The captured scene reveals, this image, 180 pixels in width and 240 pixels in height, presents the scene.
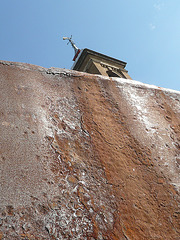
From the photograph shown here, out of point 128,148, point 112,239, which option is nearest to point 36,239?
point 112,239

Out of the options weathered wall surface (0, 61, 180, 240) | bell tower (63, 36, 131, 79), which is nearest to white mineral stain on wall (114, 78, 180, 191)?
weathered wall surface (0, 61, 180, 240)

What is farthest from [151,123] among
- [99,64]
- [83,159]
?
[99,64]

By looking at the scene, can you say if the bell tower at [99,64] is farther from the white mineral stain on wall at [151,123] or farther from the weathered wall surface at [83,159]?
the weathered wall surface at [83,159]

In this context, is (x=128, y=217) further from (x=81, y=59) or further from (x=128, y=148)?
(x=81, y=59)

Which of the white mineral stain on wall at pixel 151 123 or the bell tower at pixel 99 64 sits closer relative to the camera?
the white mineral stain on wall at pixel 151 123

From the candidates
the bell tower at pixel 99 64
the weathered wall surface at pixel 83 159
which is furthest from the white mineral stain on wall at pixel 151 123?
the bell tower at pixel 99 64

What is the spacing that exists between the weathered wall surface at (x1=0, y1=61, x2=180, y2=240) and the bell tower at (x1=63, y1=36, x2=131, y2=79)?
39.2 feet

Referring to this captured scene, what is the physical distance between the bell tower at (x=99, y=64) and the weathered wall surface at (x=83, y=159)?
1195cm

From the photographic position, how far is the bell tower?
A: 13.6m

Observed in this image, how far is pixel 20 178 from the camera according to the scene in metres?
0.86

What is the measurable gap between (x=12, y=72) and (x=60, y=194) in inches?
33.1

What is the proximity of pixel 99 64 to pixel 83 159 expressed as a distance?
13268mm

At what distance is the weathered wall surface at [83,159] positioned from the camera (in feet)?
2.72

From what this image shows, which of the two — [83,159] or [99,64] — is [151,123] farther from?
[99,64]
